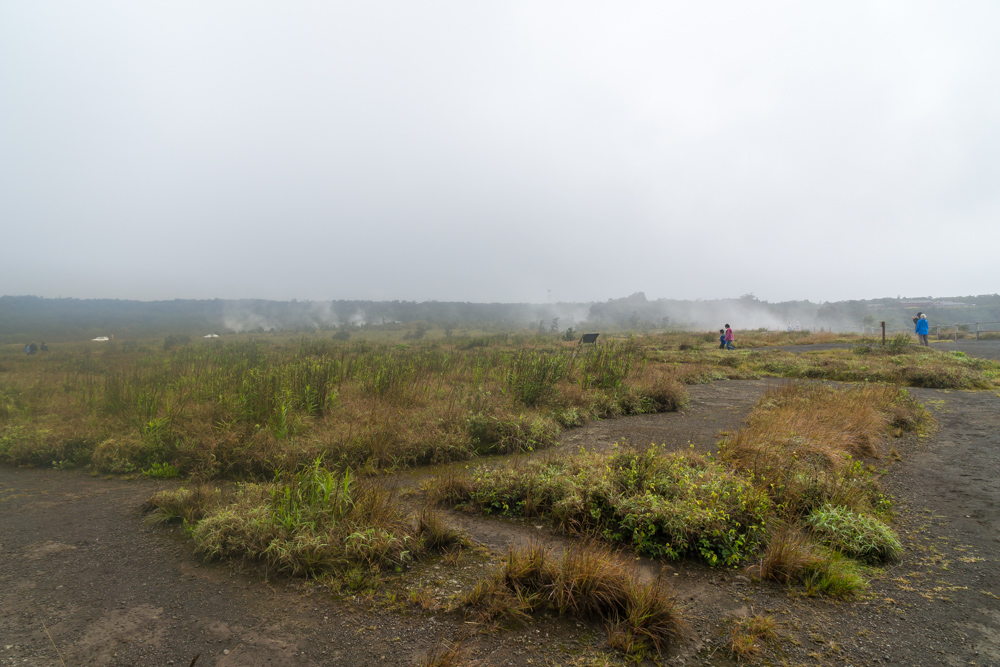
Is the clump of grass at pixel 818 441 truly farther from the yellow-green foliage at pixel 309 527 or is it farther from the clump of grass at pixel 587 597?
the yellow-green foliage at pixel 309 527

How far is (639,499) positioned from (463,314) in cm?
9167

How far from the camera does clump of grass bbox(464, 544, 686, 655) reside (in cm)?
291

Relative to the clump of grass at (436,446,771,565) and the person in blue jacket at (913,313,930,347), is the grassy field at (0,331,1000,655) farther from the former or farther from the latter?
the person in blue jacket at (913,313,930,347)

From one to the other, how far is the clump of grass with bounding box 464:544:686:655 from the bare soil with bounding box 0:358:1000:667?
0.11 meters

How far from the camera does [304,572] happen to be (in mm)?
3621

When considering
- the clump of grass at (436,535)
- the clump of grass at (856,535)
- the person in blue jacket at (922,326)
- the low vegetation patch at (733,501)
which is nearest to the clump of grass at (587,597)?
the clump of grass at (436,535)

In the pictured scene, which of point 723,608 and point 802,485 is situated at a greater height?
point 802,485

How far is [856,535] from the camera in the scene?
156 inches

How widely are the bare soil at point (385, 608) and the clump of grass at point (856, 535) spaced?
0.45ft

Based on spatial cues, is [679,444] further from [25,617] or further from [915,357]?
[915,357]

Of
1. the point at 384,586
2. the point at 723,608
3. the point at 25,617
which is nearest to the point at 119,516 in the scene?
the point at 25,617

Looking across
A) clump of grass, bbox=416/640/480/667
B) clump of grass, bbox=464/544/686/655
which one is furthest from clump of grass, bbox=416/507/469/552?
clump of grass, bbox=416/640/480/667

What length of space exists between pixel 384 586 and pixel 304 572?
692mm

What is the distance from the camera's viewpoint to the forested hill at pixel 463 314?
4050 cm
